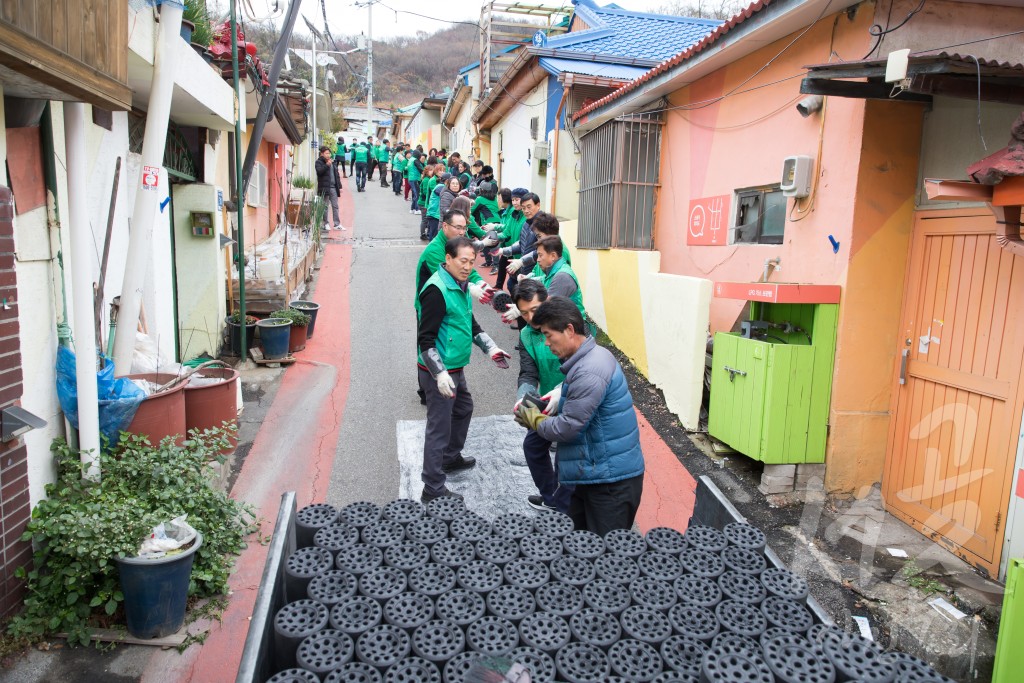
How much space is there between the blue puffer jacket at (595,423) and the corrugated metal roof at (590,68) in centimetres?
945

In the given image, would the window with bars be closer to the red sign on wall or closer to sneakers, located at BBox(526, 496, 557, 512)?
the red sign on wall

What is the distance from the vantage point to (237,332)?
7.77m

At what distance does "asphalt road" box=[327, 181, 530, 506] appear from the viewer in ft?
17.5

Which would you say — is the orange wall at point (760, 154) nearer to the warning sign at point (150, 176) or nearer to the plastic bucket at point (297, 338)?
the plastic bucket at point (297, 338)

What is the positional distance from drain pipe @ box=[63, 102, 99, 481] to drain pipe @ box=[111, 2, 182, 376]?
2.12 feet

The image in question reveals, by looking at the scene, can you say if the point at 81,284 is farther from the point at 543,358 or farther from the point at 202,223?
the point at 202,223

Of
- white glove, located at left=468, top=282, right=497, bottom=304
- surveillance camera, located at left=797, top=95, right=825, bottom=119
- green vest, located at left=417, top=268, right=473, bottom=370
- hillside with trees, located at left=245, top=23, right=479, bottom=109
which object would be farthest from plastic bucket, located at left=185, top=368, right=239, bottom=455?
hillside with trees, located at left=245, top=23, right=479, bottom=109

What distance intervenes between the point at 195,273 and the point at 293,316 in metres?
1.18

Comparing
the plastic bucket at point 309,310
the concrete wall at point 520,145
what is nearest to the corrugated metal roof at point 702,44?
the concrete wall at point 520,145

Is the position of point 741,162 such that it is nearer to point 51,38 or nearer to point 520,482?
point 520,482

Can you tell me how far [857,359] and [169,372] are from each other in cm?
553

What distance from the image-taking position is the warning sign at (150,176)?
4367mm

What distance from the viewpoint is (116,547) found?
3.33 meters

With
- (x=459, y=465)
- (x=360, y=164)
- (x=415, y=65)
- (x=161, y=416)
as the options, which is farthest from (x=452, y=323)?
(x=415, y=65)
